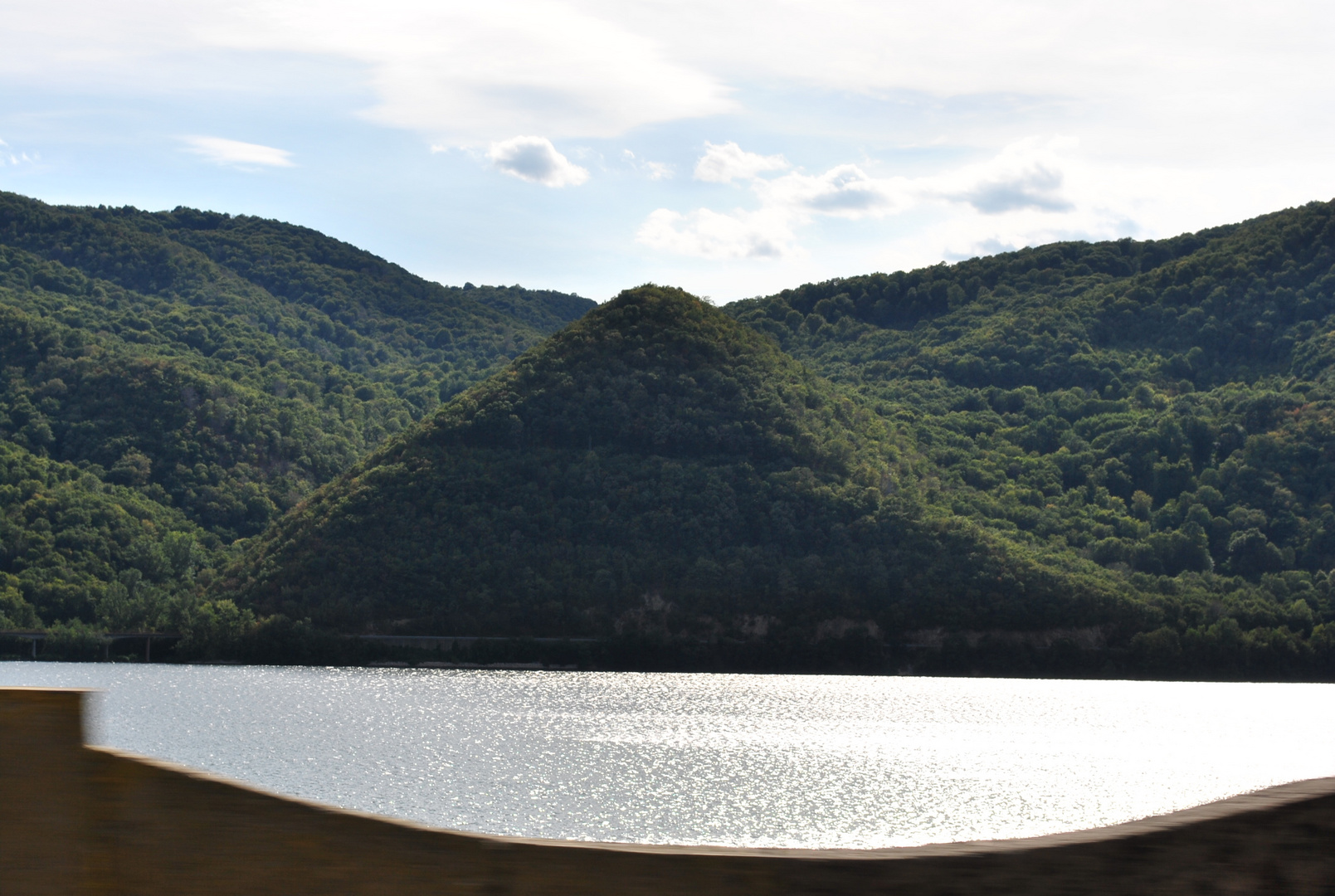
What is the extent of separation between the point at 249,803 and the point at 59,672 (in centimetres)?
11197

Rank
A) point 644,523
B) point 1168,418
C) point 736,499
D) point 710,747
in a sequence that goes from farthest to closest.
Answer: point 1168,418 < point 736,499 < point 644,523 < point 710,747

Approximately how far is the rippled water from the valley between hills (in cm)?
494

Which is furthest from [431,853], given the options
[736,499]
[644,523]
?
[736,499]

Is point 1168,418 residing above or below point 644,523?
above

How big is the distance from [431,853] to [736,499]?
133 m

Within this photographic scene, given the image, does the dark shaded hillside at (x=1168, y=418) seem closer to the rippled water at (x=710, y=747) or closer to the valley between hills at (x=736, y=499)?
the valley between hills at (x=736, y=499)

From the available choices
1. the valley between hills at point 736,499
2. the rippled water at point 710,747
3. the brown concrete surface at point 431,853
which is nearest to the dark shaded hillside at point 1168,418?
the valley between hills at point 736,499

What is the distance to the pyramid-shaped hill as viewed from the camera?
120938mm

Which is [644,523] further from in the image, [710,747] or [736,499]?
[710,747]

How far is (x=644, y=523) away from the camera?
430ft

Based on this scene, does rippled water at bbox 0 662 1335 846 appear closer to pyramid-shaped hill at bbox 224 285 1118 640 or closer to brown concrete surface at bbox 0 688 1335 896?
pyramid-shaped hill at bbox 224 285 1118 640

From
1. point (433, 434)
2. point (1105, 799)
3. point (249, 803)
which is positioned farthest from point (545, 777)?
point (433, 434)

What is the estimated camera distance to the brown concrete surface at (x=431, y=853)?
2.86 metres

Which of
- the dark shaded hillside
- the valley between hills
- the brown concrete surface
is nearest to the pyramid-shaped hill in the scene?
the valley between hills
